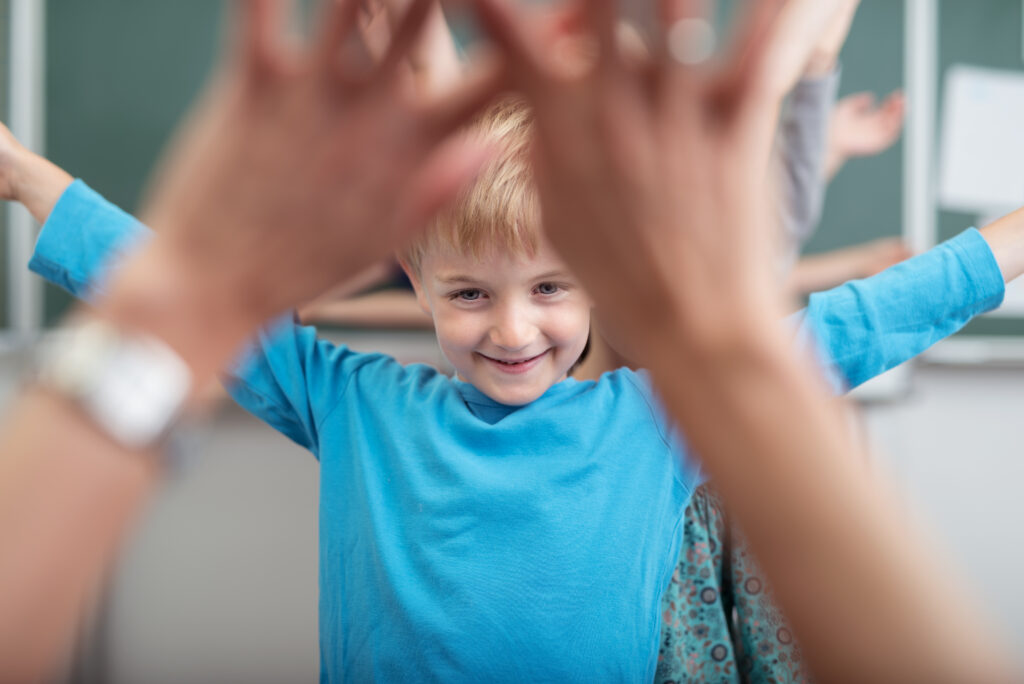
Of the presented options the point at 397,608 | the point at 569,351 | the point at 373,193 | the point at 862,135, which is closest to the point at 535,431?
the point at 569,351

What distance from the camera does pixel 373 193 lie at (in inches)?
13.4

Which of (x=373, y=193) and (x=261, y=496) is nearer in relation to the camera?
(x=373, y=193)

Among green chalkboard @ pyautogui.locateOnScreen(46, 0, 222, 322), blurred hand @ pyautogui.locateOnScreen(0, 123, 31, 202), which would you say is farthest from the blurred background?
blurred hand @ pyautogui.locateOnScreen(0, 123, 31, 202)

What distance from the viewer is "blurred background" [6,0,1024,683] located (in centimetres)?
144

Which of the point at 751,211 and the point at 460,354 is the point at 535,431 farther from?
the point at 751,211

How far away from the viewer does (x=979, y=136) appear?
1629mm

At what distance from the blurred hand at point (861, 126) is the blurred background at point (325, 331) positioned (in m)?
0.03

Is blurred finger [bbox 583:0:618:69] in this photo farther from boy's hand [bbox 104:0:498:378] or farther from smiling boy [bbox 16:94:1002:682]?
smiling boy [bbox 16:94:1002:682]

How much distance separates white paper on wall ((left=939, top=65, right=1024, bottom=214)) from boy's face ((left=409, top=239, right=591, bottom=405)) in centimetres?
127

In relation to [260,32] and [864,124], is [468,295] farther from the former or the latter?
[864,124]

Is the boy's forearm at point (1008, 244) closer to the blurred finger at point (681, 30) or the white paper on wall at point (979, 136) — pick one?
the blurred finger at point (681, 30)

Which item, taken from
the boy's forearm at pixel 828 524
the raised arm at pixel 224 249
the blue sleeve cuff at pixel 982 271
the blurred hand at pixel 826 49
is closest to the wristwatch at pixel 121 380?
the raised arm at pixel 224 249

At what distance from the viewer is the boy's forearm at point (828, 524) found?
32 cm

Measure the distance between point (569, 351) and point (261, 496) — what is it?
101cm
